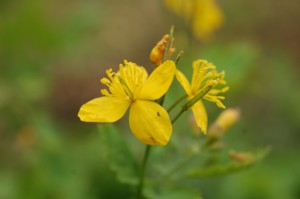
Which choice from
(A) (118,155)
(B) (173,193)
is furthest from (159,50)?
(B) (173,193)

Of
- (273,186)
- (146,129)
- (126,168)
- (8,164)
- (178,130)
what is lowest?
(273,186)

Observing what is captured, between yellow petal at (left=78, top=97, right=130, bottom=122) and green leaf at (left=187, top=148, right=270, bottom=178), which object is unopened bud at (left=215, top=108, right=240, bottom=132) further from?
yellow petal at (left=78, top=97, right=130, bottom=122)

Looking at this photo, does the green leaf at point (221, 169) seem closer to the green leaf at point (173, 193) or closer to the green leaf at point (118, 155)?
the green leaf at point (173, 193)

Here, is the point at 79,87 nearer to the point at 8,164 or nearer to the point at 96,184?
the point at 8,164

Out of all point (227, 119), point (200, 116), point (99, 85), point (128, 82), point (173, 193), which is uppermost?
point (128, 82)

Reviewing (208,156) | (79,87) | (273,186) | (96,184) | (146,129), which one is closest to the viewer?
(146,129)

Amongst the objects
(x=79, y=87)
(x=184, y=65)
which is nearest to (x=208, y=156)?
(x=184, y=65)

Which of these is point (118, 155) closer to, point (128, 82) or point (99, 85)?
point (128, 82)

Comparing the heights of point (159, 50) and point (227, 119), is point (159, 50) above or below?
above
